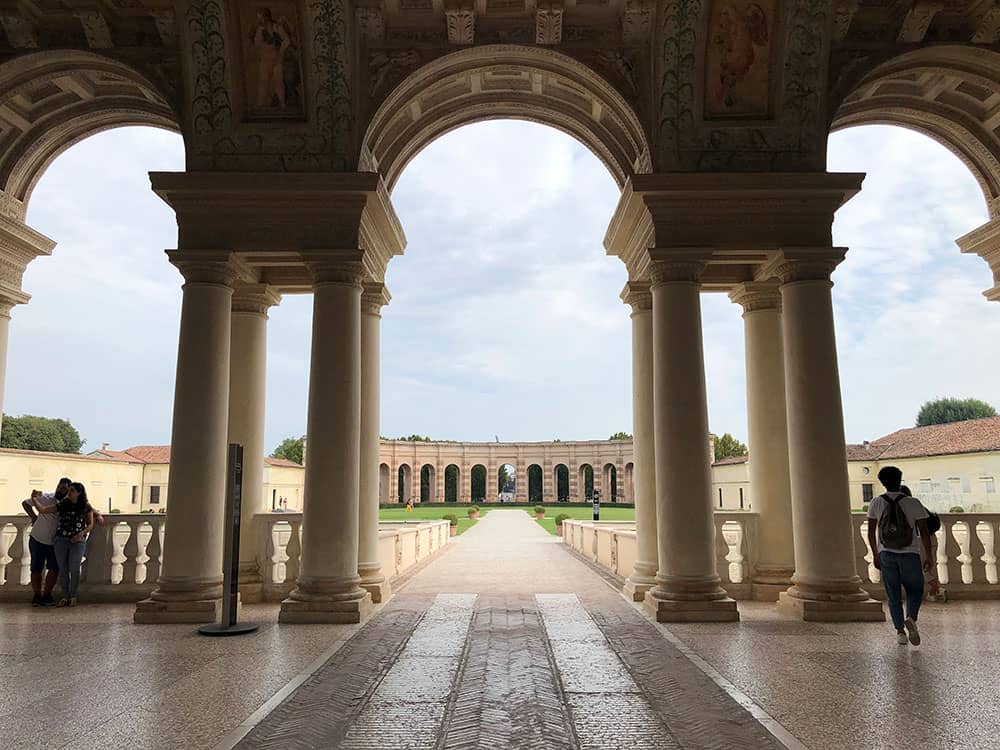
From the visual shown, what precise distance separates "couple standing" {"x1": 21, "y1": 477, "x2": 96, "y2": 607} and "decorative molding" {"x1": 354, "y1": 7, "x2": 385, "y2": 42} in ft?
39.1

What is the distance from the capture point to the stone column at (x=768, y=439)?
1689cm

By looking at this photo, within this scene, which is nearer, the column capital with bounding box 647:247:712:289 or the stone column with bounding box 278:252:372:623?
the stone column with bounding box 278:252:372:623

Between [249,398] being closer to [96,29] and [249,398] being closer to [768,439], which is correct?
[96,29]

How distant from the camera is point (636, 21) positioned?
609 inches

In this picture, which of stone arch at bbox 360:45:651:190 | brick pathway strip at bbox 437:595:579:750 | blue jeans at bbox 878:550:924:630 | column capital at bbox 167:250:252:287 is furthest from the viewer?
stone arch at bbox 360:45:651:190

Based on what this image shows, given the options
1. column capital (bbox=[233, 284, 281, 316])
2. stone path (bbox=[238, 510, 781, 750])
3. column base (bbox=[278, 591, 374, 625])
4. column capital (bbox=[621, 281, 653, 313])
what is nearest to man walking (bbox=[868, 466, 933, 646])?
stone path (bbox=[238, 510, 781, 750])

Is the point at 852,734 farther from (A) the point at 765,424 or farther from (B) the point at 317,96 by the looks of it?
(B) the point at 317,96

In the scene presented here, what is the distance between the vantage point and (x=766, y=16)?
15.0 meters

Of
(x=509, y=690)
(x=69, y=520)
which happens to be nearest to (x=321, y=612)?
(x=509, y=690)

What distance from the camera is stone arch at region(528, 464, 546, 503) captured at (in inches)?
5404

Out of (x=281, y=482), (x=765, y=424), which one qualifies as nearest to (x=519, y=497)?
(x=281, y=482)

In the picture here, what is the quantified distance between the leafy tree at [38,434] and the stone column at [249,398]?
9597cm

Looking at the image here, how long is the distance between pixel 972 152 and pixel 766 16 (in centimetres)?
812

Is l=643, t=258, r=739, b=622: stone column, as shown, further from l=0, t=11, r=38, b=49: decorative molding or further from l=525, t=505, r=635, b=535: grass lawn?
l=525, t=505, r=635, b=535: grass lawn
